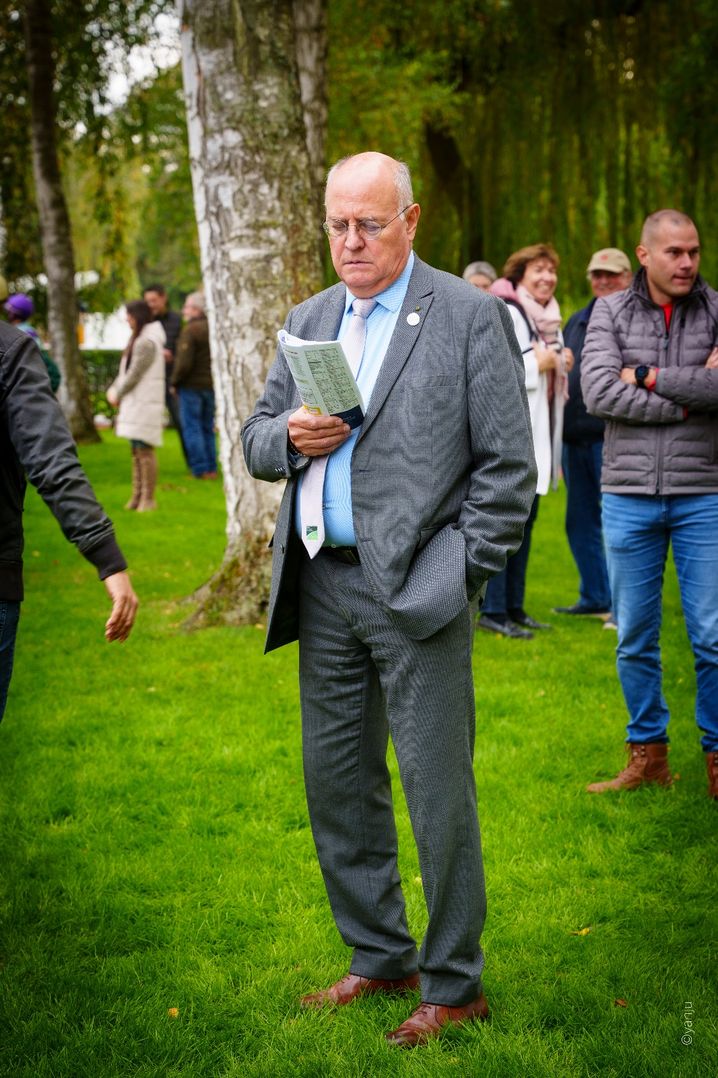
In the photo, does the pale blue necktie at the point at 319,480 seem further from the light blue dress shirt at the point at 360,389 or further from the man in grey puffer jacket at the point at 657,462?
the man in grey puffer jacket at the point at 657,462

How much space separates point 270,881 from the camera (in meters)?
4.68

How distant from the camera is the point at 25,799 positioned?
554cm

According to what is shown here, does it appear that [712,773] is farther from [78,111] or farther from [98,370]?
[98,370]

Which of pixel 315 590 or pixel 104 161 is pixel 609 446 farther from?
pixel 104 161

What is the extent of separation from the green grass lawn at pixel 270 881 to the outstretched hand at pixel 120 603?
121 cm

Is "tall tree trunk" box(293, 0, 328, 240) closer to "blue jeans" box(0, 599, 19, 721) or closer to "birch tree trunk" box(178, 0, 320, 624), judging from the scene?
"birch tree trunk" box(178, 0, 320, 624)

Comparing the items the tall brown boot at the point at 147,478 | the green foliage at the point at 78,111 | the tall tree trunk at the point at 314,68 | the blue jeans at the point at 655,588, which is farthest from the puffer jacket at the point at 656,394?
A: the green foliage at the point at 78,111

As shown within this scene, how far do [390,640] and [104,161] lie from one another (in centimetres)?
1779

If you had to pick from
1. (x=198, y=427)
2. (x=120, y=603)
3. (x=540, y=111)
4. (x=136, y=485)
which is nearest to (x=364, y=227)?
(x=120, y=603)

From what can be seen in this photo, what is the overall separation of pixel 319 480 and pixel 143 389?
1106 cm

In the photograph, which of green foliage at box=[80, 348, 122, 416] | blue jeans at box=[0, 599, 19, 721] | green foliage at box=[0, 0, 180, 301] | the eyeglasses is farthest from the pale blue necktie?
green foliage at box=[80, 348, 122, 416]

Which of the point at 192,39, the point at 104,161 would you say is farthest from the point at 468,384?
the point at 104,161

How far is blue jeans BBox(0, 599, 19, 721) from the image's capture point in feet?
11.0

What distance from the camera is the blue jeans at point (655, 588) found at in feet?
17.3
